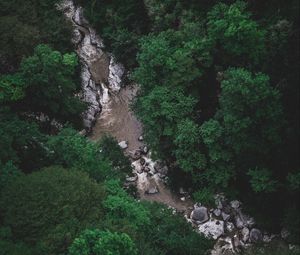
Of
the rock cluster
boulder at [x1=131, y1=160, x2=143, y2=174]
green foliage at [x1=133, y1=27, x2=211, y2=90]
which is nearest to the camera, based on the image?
green foliage at [x1=133, y1=27, x2=211, y2=90]

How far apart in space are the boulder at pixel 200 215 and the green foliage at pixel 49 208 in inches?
263

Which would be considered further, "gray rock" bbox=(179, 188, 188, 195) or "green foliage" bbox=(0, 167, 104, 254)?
"gray rock" bbox=(179, 188, 188, 195)

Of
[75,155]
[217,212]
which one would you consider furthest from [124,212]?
[217,212]

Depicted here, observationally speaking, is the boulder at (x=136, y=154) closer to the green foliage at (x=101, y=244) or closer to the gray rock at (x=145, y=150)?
the gray rock at (x=145, y=150)

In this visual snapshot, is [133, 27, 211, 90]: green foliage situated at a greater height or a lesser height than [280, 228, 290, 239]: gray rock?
greater

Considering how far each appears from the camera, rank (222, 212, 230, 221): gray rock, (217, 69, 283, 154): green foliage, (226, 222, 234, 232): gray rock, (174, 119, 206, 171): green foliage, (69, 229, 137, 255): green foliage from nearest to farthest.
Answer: (69, 229, 137, 255): green foliage
(217, 69, 283, 154): green foliage
(174, 119, 206, 171): green foliage
(226, 222, 234, 232): gray rock
(222, 212, 230, 221): gray rock

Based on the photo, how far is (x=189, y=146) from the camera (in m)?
19.3

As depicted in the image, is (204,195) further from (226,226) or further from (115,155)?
(115,155)

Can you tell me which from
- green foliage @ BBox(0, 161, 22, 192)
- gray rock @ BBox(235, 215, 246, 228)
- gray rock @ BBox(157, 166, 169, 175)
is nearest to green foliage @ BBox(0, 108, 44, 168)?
green foliage @ BBox(0, 161, 22, 192)

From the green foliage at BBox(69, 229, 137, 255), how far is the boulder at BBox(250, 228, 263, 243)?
7.37 metres

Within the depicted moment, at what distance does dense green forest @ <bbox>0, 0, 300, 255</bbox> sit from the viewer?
14469mm

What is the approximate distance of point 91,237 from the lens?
1362 cm

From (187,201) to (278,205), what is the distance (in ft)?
14.1

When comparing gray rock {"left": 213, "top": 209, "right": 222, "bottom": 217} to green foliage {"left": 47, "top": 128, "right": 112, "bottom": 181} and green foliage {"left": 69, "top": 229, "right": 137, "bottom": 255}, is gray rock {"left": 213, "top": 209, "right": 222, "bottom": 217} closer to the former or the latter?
green foliage {"left": 47, "top": 128, "right": 112, "bottom": 181}
